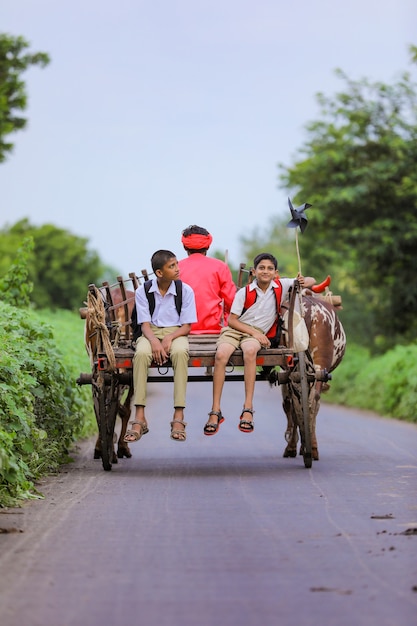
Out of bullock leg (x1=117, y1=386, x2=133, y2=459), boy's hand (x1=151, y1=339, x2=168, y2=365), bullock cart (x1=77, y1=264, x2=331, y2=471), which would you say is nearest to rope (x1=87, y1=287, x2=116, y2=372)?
bullock cart (x1=77, y1=264, x2=331, y2=471)

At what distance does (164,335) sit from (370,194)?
22569mm

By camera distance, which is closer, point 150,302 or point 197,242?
point 150,302

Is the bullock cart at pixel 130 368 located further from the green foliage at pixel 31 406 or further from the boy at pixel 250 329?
the green foliage at pixel 31 406

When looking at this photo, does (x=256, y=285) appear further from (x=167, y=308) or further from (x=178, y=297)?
(x=167, y=308)

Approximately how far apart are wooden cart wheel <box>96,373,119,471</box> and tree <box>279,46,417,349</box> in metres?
20.8

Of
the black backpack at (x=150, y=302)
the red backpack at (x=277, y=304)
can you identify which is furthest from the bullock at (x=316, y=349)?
the black backpack at (x=150, y=302)

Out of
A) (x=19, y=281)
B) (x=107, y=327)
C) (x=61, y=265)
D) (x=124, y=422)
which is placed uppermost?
(x=61, y=265)

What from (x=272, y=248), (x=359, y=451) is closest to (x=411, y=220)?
(x=359, y=451)

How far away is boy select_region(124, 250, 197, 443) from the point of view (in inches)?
487

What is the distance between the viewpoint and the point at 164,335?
42.1 feet

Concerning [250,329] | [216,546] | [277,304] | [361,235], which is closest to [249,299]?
[277,304]

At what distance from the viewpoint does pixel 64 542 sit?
8008 millimetres

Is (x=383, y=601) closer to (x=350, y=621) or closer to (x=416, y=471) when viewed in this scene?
(x=350, y=621)

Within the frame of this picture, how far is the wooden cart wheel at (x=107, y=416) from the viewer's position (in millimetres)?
12555
